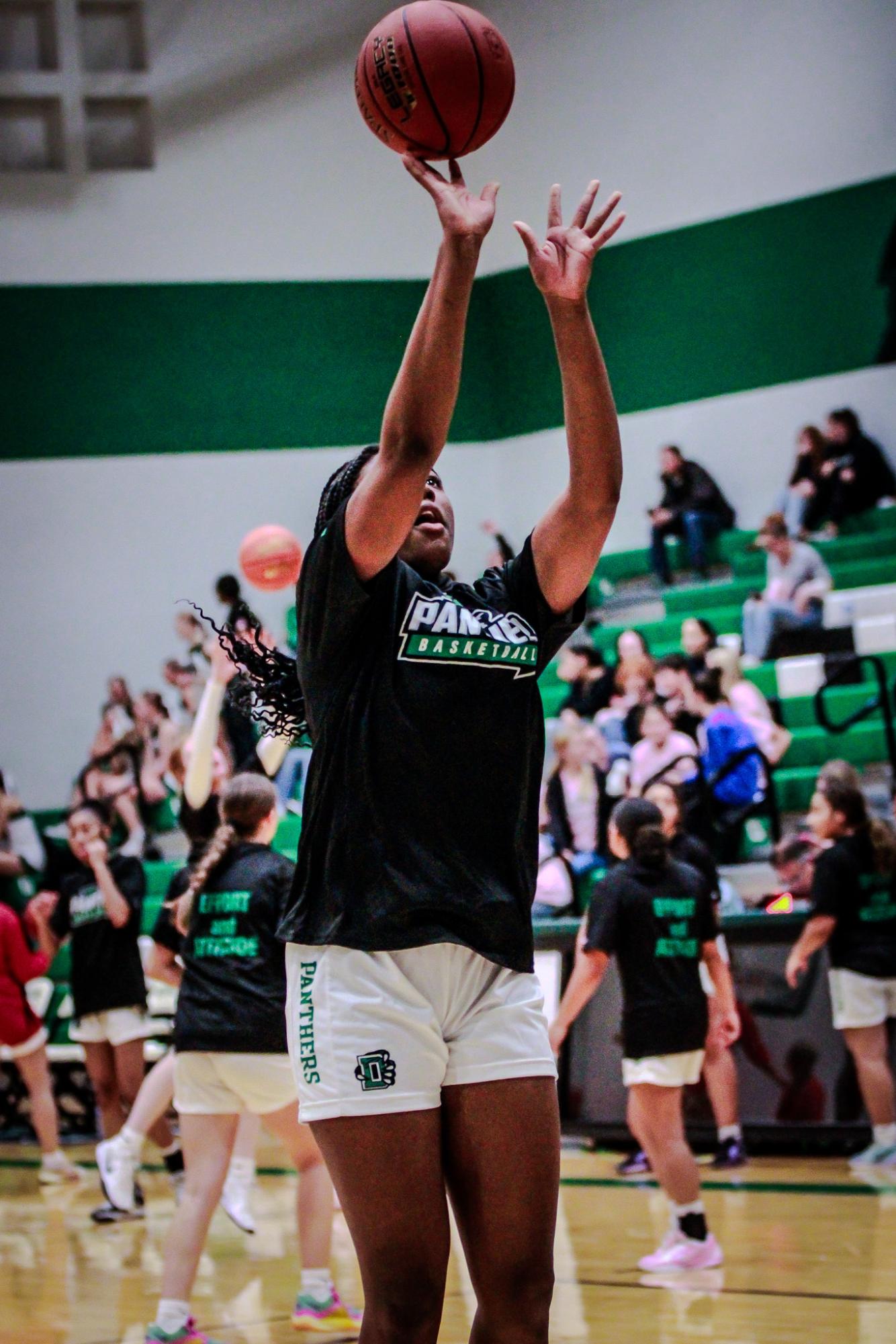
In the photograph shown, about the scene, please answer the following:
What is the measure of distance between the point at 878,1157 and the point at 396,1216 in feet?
17.1

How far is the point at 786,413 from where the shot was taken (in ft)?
47.8

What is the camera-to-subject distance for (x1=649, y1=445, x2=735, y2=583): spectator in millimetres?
14133

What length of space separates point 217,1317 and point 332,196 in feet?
41.5

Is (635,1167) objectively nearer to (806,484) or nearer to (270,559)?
(270,559)

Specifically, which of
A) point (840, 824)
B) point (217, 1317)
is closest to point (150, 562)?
point (840, 824)

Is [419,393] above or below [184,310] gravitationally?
below

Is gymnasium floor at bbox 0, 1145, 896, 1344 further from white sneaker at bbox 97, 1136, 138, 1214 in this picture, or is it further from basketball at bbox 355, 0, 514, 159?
basketball at bbox 355, 0, 514, 159

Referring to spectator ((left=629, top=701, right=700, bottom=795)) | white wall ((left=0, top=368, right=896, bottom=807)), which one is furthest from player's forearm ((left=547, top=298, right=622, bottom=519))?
white wall ((left=0, top=368, right=896, bottom=807))

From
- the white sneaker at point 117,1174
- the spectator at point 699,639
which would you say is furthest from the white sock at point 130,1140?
the spectator at point 699,639

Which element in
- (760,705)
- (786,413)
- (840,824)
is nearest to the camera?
(840,824)

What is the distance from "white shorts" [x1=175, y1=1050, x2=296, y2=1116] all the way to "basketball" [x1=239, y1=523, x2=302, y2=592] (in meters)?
2.13

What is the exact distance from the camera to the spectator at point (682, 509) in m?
14.1

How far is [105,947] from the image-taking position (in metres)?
7.86

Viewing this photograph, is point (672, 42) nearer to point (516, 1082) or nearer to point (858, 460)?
point (858, 460)
